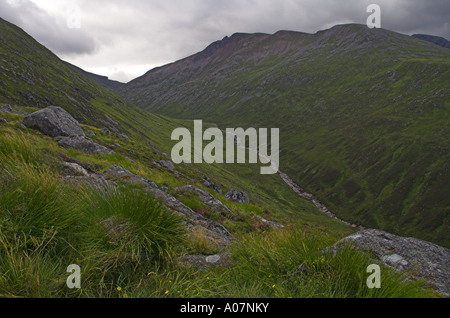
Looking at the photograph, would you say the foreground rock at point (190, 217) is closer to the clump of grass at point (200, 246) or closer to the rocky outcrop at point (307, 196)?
the clump of grass at point (200, 246)

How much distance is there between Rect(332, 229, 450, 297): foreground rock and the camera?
688 cm

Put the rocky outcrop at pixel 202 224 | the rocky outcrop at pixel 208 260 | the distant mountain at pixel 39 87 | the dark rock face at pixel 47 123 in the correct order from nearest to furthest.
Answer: the rocky outcrop at pixel 208 260 → the rocky outcrop at pixel 202 224 → the dark rock face at pixel 47 123 → the distant mountain at pixel 39 87

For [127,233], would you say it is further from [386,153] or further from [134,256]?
[386,153]

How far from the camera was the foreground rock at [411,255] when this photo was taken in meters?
6.88

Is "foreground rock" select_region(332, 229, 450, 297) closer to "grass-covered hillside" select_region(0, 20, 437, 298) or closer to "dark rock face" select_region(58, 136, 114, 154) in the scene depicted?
"grass-covered hillside" select_region(0, 20, 437, 298)

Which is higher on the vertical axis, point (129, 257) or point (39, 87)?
point (39, 87)

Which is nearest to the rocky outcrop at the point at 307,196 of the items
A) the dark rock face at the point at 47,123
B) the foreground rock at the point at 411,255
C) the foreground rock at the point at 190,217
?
the dark rock face at the point at 47,123

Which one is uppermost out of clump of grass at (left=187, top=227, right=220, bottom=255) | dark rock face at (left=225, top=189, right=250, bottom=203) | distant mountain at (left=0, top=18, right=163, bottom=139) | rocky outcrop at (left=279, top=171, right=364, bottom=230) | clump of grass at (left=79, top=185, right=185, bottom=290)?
distant mountain at (left=0, top=18, right=163, bottom=139)

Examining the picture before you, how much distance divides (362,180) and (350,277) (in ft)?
404

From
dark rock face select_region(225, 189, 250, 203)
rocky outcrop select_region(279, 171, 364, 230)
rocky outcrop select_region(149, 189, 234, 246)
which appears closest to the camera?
rocky outcrop select_region(149, 189, 234, 246)

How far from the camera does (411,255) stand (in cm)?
828

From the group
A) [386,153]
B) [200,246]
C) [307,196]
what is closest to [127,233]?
[200,246]

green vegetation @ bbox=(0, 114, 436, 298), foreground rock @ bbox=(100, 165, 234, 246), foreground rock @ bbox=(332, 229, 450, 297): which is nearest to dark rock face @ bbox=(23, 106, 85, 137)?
foreground rock @ bbox=(100, 165, 234, 246)
